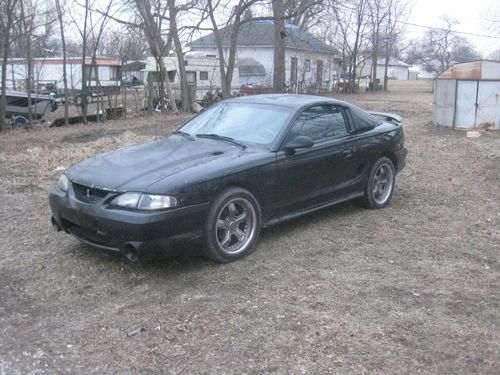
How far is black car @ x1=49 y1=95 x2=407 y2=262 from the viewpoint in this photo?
440 centimetres

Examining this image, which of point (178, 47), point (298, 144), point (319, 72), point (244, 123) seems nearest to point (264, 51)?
point (319, 72)

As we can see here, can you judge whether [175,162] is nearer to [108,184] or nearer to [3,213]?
[108,184]

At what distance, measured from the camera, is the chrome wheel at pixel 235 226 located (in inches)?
191

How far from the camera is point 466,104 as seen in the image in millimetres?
16250

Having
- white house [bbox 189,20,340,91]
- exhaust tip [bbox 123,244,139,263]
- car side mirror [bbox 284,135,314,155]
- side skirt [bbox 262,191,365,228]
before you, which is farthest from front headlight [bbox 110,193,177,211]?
white house [bbox 189,20,340,91]

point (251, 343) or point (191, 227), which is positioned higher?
point (191, 227)

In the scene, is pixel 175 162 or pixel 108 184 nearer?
pixel 108 184

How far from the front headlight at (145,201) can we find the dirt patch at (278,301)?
1.30 ft

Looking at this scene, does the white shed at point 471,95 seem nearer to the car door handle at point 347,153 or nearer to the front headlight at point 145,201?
the car door handle at point 347,153

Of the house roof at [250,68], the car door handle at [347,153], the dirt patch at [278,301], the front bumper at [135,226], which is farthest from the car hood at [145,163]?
the house roof at [250,68]

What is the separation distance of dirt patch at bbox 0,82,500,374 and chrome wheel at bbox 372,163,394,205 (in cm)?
20

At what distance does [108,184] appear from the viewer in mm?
4516

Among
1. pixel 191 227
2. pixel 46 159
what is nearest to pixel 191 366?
pixel 191 227

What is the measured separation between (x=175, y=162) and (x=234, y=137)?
92 cm
